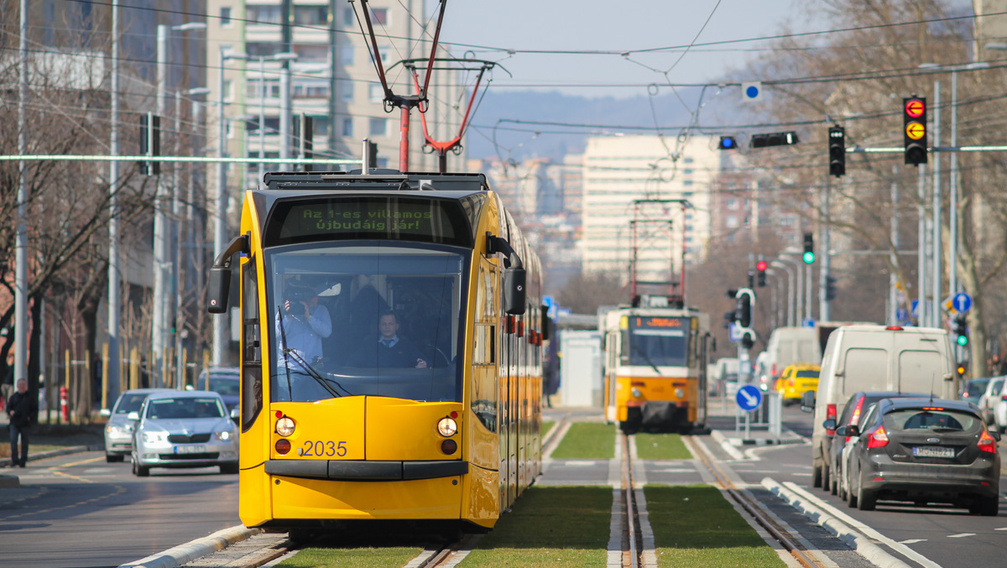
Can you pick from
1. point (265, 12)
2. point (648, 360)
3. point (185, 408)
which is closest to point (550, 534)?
point (185, 408)

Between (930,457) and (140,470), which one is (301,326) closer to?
(930,457)

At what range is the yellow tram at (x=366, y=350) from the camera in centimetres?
1227

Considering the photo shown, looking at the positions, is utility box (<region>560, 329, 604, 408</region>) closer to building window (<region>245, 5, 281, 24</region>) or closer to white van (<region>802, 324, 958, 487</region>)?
white van (<region>802, 324, 958, 487</region>)

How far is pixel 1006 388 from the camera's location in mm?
40344

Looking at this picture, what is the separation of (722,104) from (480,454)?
3160 cm

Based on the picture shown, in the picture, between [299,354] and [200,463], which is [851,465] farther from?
[200,463]

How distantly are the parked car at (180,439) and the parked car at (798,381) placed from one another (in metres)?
37.1

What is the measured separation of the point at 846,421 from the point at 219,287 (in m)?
11.6

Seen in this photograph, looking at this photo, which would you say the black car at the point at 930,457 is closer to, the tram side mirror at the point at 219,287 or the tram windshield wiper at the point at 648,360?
the tram side mirror at the point at 219,287

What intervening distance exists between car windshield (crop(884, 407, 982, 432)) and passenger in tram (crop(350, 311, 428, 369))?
331 inches

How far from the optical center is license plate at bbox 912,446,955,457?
18.5 meters

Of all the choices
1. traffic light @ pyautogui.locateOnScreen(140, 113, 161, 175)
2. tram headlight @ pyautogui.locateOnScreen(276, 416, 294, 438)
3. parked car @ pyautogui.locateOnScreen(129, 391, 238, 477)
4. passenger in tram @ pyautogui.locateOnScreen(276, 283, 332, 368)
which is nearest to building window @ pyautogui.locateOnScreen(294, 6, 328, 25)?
traffic light @ pyautogui.locateOnScreen(140, 113, 161, 175)

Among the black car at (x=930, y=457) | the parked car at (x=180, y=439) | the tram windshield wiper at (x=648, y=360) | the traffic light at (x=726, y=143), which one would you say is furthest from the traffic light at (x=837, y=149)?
the tram windshield wiper at (x=648, y=360)

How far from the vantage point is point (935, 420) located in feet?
61.5
